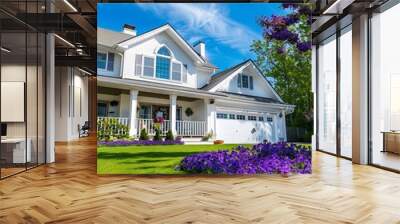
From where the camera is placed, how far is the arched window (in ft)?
16.3

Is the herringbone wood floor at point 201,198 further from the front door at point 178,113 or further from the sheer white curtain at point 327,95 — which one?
the sheer white curtain at point 327,95

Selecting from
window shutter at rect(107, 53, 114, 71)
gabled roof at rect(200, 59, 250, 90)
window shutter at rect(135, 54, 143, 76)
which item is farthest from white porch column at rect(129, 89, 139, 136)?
gabled roof at rect(200, 59, 250, 90)

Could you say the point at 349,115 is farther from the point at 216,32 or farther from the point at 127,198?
the point at 127,198

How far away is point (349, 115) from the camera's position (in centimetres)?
701

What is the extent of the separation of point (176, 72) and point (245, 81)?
1.05m

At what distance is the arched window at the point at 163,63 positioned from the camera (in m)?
4.98

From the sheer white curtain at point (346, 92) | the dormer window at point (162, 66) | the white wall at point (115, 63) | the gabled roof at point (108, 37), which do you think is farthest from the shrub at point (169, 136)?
the sheer white curtain at point (346, 92)

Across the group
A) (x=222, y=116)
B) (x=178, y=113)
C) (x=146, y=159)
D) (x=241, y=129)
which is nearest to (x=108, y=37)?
(x=178, y=113)

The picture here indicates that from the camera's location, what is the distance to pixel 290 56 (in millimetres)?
5148

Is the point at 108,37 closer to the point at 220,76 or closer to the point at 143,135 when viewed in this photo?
the point at 143,135

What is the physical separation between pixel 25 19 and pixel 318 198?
4955 millimetres

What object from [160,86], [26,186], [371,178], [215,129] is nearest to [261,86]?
[215,129]

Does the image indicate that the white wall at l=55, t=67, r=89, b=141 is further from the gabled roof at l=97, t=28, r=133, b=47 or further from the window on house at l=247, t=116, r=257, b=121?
the window on house at l=247, t=116, r=257, b=121

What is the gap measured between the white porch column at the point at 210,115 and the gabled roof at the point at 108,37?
4.99 ft
